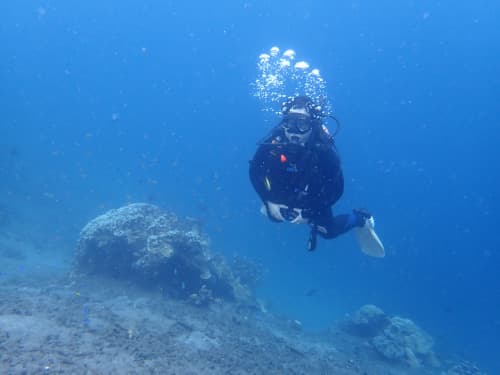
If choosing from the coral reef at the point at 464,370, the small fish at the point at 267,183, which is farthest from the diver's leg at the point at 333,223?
the coral reef at the point at 464,370

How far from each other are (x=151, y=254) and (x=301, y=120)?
852cm

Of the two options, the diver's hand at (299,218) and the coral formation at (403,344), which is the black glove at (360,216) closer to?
the diver's hand at (299,218)

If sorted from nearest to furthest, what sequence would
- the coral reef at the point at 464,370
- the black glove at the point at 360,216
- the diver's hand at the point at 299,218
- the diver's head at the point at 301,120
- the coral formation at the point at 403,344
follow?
the diver's head at the point at 301,120 → the diver's hand at the point at 299,218 → the black glove at the point at 360,216 → the coral formation at the point at 403,344 → the coral reef at the point at 464,370

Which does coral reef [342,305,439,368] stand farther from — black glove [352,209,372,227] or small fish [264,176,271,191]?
small fish [264,176,271,191]

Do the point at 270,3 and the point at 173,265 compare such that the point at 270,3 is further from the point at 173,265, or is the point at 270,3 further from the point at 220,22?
the point at 173,265

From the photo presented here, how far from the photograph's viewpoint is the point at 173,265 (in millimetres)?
12477

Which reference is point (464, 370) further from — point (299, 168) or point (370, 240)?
point (299, 168)

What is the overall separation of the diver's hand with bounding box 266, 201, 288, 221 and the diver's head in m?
1.27

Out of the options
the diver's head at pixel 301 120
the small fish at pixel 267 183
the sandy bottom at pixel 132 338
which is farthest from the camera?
the sandy bottom at pixel 132 338

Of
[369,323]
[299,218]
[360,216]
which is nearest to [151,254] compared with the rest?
[299,218]

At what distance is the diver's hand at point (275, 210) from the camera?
251 inches

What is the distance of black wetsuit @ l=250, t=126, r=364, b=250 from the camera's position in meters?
5.73

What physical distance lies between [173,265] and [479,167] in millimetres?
126924

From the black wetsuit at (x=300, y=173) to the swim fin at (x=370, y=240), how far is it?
1.87m
